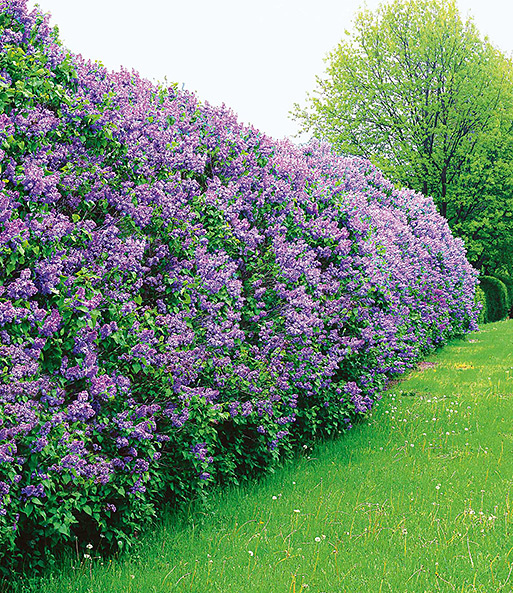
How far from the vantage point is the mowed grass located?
12.4 feet

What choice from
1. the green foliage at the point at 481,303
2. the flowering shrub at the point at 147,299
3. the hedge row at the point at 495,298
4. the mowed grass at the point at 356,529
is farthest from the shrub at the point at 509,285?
the flowering shrub at the point at 147,299

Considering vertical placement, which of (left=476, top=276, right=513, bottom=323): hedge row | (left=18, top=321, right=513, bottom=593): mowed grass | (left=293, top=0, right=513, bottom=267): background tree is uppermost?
(left=293, top=0, right=513, bottom=267): background tree

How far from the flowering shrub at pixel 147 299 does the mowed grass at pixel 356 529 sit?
275 mm

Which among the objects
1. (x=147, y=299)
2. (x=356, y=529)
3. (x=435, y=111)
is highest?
(x=435, y=111)

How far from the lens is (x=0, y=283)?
11.5 ft

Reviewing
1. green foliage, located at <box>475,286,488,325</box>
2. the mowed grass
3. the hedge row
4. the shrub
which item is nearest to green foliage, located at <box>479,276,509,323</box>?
the hedge row

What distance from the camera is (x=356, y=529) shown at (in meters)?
4.56

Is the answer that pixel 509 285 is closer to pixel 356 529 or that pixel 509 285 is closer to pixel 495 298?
pixel 495 298

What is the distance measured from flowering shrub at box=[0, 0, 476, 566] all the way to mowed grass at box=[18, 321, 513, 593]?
0.27 m

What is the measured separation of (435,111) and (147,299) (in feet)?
79.3

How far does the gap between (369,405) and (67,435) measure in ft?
14.1

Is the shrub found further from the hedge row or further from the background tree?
the background tree

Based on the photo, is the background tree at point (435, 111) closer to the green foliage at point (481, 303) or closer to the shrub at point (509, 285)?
the green foliage at point (481, 303)

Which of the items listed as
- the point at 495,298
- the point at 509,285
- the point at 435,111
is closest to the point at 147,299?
the point at 435,111
